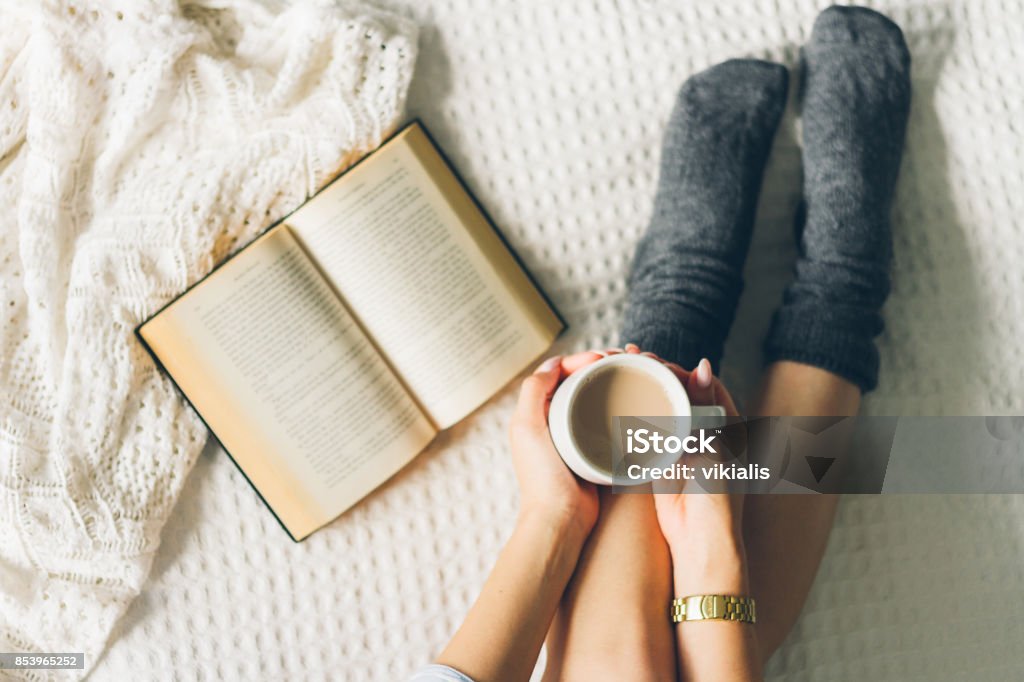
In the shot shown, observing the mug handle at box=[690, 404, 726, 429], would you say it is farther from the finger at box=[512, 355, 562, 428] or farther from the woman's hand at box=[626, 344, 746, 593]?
the finger at box=[512, 355, 562, 428]

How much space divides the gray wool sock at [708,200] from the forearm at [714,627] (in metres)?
0.20

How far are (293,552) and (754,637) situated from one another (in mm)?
440

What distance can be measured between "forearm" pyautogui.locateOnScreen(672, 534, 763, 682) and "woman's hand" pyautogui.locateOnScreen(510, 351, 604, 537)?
3.6 inches

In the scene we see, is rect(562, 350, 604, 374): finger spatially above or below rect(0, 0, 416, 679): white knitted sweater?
below

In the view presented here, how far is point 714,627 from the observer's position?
25.0 inches

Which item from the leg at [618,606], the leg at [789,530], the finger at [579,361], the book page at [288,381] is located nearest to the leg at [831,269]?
the leg at [789,530]

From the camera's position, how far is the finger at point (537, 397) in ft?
2.20

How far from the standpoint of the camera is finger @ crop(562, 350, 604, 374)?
26.1 inches

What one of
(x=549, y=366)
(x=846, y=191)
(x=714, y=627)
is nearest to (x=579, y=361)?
(x=549, y=366)

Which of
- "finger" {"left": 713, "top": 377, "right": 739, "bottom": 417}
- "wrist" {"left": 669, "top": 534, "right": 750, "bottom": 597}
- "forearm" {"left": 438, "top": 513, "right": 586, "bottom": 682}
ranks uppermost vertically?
"finger" {"left": 713, "top": 377, "right": 739, "bottom": 417}

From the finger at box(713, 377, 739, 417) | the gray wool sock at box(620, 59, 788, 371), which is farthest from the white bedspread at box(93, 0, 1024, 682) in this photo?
the finger at box(713, 377, 739, 417)

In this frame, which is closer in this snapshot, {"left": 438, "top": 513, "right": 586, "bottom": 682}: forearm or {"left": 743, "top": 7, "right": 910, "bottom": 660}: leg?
{"left": 438, "top": 513, "right": 586, "bottom": 682}: forearm

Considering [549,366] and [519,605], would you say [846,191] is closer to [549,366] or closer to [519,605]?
[549,366]

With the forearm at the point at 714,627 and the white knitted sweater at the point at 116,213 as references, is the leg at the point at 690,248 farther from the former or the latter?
the white knitted sweater at the point at 116,213
